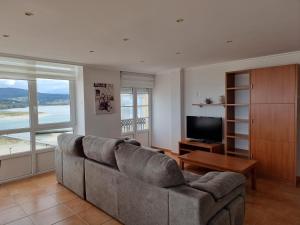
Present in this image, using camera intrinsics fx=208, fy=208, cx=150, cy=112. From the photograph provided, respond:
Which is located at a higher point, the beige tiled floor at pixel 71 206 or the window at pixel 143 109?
the window at pixel 143 109

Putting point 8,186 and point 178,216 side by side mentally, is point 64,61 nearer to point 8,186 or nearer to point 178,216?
point 8,186

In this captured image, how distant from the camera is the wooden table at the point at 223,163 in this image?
329 centimetres

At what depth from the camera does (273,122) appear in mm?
3709

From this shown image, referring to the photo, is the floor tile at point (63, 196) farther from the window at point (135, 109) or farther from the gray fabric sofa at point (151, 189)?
the window at point (135, 109)

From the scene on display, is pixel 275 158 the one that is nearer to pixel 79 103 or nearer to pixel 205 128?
pixel 205 128

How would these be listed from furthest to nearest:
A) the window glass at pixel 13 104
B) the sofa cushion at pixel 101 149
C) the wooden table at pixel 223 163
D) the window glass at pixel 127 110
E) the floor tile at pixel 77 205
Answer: the window glass at pixel 127 110 < the window glass at pixel 13 104 < the wooden table at pixel 223 163 < the floor tile at pixel 77 205 < the sofa cushion at pixel 101 149

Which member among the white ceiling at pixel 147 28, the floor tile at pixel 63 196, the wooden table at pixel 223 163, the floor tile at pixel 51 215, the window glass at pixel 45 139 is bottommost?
the floor tile at pixel 51 215

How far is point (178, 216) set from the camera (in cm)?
180

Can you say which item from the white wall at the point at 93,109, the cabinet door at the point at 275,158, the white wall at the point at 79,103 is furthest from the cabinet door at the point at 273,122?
the white wall at the point at 79,103

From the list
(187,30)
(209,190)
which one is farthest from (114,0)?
(209,190)

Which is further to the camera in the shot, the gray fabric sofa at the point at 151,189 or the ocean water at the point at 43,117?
the ocean water at the point at 43,117

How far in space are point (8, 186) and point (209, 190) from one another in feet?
11.7

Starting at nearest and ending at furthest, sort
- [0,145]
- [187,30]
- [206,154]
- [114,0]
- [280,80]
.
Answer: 1. [114,0]
2. [187,30]
3. [280,80]
4. [0,145]
5. [206,154]

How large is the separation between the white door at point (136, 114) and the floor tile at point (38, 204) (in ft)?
9.52
